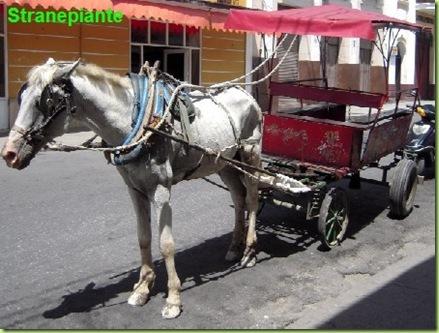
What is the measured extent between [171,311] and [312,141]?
290 centimetres

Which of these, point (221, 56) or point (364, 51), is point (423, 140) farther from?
point (364, 51)

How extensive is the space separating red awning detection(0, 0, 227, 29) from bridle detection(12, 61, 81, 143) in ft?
30.4

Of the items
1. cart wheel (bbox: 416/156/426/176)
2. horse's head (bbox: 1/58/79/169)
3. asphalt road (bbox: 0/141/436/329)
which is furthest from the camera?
cart wheel (bbox: 416/156/426/176)

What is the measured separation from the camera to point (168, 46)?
704 inches

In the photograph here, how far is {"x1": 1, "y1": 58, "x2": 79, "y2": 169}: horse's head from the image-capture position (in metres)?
3.81

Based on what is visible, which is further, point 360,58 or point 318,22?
point 360,58

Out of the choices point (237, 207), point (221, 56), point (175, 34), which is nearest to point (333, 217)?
point (237, 207)

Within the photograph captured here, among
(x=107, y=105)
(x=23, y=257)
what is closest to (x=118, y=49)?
(x=23, y=257)

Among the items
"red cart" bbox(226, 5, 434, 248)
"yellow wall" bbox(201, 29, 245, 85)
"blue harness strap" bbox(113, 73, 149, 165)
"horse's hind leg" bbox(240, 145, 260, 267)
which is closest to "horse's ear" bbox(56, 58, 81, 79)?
"blue harness strap" bbox(113, 73, 149, 165)

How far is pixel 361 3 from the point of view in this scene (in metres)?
26.0

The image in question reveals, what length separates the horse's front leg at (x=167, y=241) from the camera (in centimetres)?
428

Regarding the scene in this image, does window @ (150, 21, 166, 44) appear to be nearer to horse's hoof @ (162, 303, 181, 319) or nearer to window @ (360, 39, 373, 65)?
window @ (360, 39, 373, 65)

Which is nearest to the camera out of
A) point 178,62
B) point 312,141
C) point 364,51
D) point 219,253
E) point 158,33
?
point 219,253

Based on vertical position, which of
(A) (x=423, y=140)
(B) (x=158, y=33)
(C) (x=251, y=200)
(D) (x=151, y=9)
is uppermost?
(D) (x=151, y=9)
